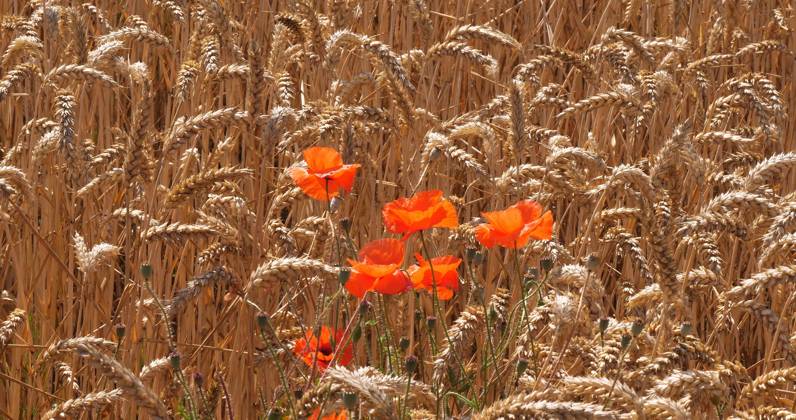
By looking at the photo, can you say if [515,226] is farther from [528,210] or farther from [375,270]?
[375,270]

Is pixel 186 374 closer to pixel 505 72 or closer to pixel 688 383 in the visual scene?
pixel 688 383

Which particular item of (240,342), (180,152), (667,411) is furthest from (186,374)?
(667,411)

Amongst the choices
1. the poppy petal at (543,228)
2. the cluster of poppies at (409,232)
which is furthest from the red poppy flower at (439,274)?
the poppy petal at (543,228)

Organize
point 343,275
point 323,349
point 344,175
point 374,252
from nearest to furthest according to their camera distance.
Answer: point 343,275 < point 374,252 < point 344,175 < point 323,349

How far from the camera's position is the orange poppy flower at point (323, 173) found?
1.58m

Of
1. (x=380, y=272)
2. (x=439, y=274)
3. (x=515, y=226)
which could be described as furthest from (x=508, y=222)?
(x=380, y=272)

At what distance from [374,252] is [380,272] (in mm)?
94

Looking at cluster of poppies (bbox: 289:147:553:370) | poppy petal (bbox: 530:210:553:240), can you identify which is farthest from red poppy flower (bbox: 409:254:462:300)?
poppy petal (bbox: 530:210:553:240)

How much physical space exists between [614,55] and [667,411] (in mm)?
1402

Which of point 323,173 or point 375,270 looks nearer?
point 375,270

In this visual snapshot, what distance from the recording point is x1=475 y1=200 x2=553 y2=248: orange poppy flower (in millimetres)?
1498

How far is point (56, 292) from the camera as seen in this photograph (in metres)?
2.20

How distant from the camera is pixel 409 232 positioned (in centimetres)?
151

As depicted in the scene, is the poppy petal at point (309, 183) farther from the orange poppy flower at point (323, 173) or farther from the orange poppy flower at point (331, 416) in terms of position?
the orange poppy flower at point (331, 416)
